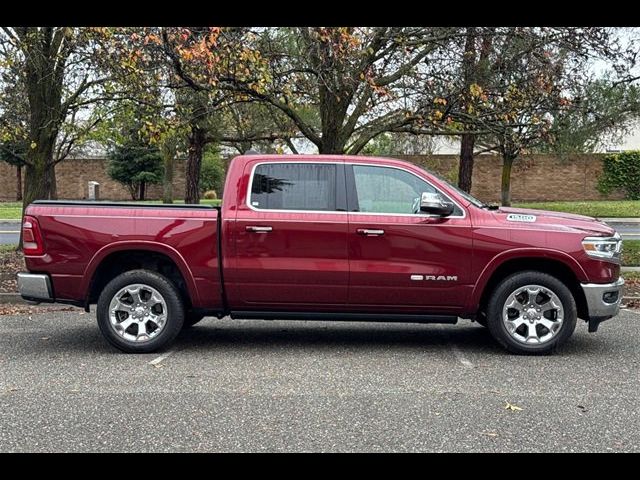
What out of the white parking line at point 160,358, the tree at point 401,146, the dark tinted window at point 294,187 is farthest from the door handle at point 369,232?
the tree at point 401,146

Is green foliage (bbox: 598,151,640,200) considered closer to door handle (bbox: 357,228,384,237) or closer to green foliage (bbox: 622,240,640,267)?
green foliage (bbox: 622,240,640,267)

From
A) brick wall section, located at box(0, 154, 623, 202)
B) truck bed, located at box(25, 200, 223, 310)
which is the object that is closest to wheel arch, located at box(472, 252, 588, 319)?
truck bed, located at box(25, 200, 223, 310)

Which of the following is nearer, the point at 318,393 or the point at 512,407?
the point at 512,407

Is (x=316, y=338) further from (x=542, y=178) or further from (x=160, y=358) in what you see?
(x=542, y=178)

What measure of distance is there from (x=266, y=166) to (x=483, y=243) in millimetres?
2264

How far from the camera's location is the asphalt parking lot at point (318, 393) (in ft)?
12.9

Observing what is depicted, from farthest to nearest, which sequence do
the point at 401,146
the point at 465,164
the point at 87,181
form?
the point at 401,146 → the point at 87,181 → the point at 465,164

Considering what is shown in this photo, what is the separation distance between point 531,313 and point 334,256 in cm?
198

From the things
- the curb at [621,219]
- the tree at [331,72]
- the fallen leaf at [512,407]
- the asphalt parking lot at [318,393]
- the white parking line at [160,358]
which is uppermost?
the tree at [331,72]

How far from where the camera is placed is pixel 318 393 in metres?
4.82

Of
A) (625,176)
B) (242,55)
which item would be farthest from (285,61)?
(625,176)

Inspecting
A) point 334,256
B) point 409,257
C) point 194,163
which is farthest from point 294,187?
point 194,163

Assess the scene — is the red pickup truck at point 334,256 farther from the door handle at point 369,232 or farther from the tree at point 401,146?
the tree at point 401,146

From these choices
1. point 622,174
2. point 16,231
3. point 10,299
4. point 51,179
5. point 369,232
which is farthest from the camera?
point 622,174
